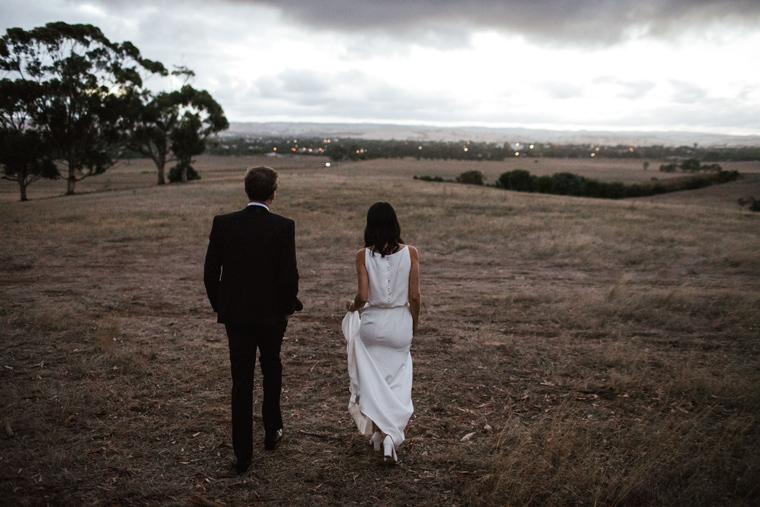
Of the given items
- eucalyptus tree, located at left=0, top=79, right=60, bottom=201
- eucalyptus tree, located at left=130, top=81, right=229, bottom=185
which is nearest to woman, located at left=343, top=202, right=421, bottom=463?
eucalyptus tree, located at left=0, top=79, right=60, bottom=201

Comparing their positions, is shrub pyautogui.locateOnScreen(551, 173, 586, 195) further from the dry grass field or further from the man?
the man

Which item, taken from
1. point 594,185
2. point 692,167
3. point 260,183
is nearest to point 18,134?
point 260,183

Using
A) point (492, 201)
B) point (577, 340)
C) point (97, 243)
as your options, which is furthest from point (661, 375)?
point (492, 201)

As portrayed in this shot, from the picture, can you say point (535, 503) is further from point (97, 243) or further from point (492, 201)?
point (492, 201)

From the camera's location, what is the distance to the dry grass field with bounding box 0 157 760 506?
362 centimetres

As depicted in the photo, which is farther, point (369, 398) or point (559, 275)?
point (559, 275)

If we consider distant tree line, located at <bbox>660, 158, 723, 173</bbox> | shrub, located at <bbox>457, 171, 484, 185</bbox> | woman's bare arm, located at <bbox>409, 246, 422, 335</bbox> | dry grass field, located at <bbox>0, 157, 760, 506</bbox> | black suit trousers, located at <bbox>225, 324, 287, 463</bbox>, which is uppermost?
distant tree line, located at <bbox>660, 158, 723, 173</bbox>

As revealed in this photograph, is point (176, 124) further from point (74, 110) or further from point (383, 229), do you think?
point (383, 229)

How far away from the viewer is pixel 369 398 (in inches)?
148

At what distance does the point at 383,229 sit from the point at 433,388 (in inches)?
103

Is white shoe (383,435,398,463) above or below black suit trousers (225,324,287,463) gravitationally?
below

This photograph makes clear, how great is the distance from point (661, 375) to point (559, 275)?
5630mm

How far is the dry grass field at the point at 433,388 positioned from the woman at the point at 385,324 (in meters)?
0.55

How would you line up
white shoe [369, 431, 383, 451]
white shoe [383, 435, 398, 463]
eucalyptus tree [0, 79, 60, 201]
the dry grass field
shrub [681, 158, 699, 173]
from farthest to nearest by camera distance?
shrub [681, 158, 699, 173] → eucalyptus tree [0, 79, 60, 201] → white shoe [369, 431, 383, 451] → white shoe [383, 435, 398, 463] → the dry grass field
